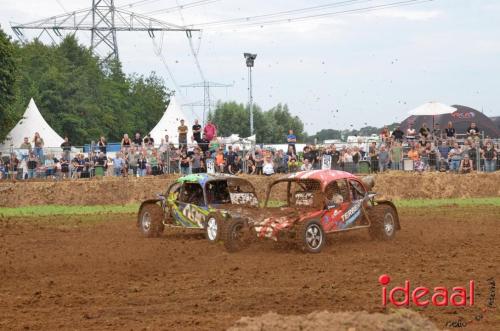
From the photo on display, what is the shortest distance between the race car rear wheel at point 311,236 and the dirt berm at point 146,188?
1236 centimetres

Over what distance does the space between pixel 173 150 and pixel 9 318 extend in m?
20.4

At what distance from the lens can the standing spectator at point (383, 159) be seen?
1131 inches

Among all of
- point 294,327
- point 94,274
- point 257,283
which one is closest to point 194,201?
point 94,274

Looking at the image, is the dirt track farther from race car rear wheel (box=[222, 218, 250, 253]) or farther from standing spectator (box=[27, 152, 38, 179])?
standing spectator (box=[27, 152, 38, 179])

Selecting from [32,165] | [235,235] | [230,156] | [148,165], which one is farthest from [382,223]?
[32,165]

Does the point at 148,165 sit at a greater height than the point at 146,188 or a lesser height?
greater

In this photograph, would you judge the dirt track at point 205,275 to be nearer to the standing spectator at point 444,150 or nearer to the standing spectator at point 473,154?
the standing spectator at point 473,154

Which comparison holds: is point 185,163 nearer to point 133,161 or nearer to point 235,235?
point 133,161

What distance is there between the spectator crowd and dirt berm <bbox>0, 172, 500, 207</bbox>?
97cm

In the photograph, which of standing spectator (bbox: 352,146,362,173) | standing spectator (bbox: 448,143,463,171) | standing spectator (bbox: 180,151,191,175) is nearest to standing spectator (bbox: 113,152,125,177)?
standing spectator (bbox: 180,151,191,175)

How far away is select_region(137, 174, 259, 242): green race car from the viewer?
1639 centimetres

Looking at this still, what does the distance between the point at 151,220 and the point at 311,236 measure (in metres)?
4.37

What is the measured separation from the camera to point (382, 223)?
1552cm

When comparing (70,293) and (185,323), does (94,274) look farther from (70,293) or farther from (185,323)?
(185,323)
